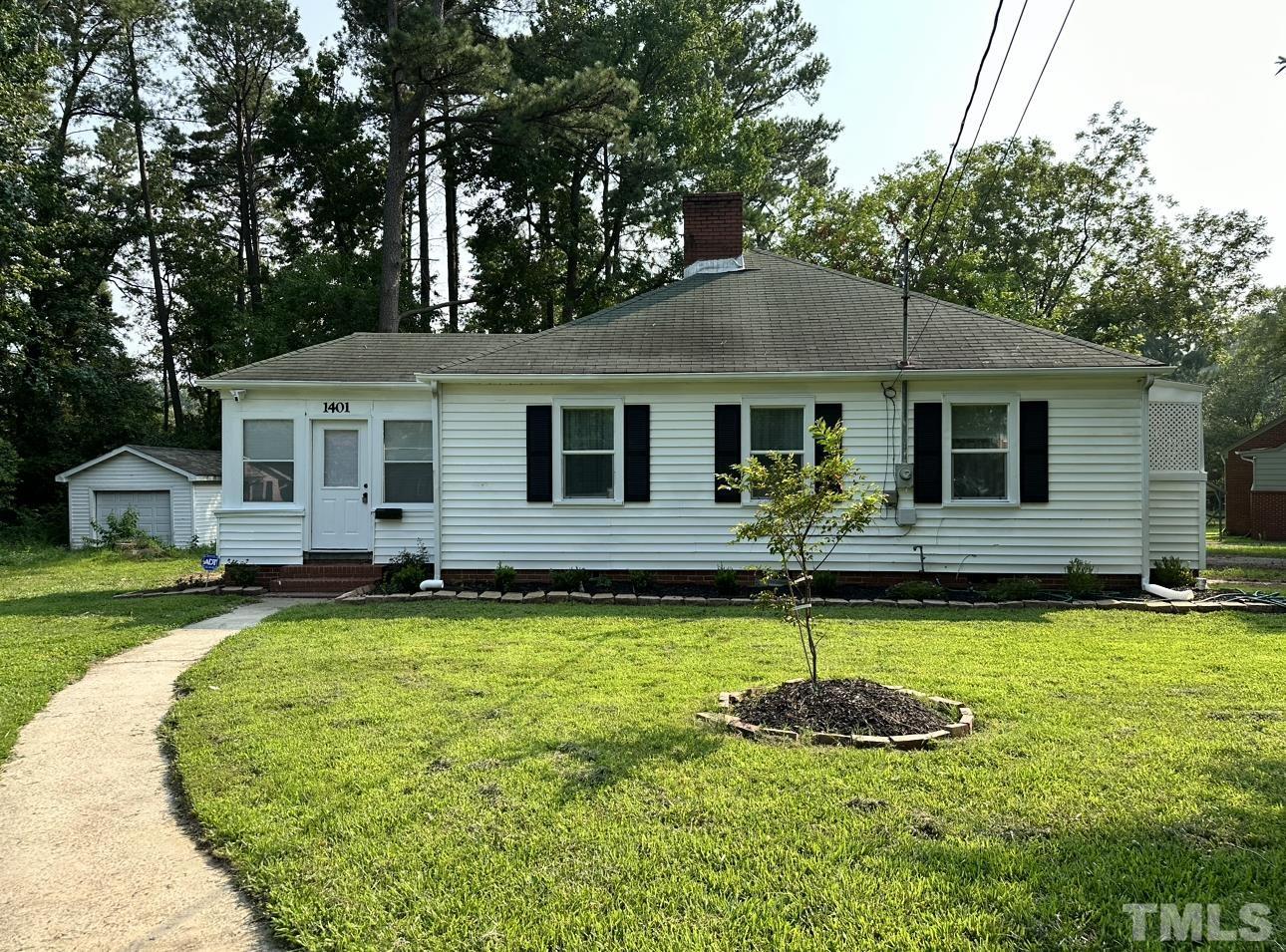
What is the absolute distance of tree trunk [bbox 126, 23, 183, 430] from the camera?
Result: 2670cm

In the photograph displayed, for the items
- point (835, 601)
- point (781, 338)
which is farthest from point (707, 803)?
point (781, 338)

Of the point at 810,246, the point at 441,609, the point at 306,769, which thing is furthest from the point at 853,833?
the point at 810,246

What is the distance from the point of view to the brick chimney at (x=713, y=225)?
45.7 feet

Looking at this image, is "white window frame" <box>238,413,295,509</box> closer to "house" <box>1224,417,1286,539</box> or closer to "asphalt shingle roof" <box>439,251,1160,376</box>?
"asphalt shingle roof" <box>439,251,1160,376</box>

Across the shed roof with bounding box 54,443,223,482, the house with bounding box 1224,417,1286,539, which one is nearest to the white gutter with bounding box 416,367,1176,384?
the shed roof with bounding box 54,443,223,482

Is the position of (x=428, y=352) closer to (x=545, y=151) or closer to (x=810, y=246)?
(x=545, y=151)

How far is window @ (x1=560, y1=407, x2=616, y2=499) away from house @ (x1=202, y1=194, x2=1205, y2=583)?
0.03 meters

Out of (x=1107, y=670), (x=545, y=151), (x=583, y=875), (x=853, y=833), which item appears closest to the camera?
(x=583, y=875)

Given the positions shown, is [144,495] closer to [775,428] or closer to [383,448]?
[383,448]

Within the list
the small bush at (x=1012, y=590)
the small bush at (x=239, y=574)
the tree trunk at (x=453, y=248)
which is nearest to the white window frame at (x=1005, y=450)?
the small bush at (x=1012, y=590)

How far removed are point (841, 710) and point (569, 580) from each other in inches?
248

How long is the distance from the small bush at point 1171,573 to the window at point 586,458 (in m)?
7.76

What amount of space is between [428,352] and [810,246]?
49.2ft

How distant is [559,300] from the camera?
91.2ft
